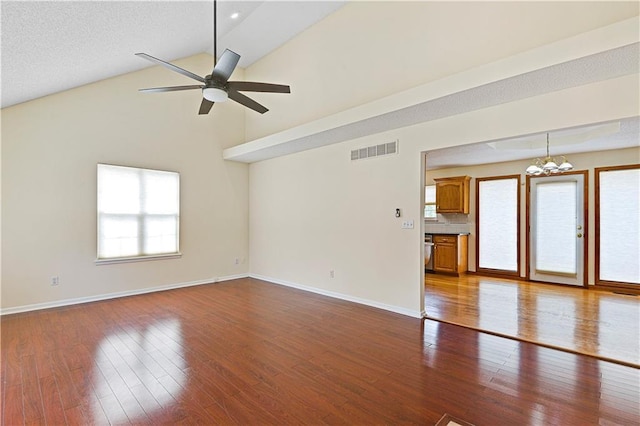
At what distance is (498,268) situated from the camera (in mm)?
6855

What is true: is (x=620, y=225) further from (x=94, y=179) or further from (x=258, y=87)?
(x=94, y=179)

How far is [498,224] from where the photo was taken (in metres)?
6.89

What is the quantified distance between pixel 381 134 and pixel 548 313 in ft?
11.5

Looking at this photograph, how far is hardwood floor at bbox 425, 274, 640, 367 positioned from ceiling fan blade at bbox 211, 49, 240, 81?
3851mm

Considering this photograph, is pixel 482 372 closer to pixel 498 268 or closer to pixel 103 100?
pixel 498 268

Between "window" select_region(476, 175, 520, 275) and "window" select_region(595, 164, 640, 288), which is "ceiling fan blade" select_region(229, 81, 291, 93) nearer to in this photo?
"window" select_region(476, 175, 520, 275)

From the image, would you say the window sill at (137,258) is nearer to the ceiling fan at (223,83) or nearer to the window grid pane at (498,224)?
the ceiling fan at (223,83)

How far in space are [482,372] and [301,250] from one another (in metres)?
3.63

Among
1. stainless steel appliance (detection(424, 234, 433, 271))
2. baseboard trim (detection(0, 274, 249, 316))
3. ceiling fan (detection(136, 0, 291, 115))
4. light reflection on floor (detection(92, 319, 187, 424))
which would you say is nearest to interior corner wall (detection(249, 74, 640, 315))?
baseboard trim (detection(0, 274, 249, 316))

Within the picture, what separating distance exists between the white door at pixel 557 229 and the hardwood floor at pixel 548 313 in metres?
0.35

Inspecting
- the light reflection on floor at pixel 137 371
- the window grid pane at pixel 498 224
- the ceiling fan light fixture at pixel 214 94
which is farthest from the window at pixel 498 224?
the light reflection on floor at pixel 137 371

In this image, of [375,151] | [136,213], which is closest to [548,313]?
[375,151]

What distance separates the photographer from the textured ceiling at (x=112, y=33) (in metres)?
2.58

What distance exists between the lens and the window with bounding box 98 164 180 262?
16.1 ft
